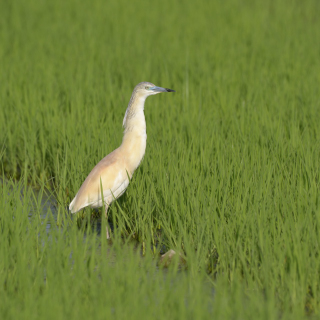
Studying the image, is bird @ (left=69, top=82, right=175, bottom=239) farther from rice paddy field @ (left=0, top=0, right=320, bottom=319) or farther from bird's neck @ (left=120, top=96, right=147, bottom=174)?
rice paddy field @ (left=0, top=0, right=320, bottom=319)

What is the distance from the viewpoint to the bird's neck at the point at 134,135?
4594 mm

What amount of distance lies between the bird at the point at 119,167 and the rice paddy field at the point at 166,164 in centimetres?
15

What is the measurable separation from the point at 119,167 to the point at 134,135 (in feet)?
0.90

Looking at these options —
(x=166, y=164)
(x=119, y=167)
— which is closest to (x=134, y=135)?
(x=119, y=167)

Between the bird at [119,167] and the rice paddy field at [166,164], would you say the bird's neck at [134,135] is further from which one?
the rice paddy field at [166,164]

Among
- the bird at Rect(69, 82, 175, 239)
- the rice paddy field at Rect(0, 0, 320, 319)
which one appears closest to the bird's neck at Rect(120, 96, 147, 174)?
the bird at Rect(69, 82, 175, 239)

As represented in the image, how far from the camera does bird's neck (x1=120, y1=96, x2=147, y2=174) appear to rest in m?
4.59

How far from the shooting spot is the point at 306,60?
360 inches

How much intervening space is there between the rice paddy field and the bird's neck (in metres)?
0.17

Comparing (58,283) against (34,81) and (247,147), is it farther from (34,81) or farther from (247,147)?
(34,81)

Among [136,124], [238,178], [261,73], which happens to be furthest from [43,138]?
[261,73]

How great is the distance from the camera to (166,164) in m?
5.12

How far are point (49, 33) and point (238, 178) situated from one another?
7087 millimetres

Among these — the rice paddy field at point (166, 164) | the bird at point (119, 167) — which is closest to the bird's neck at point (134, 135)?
the bird at point (119, 167)
